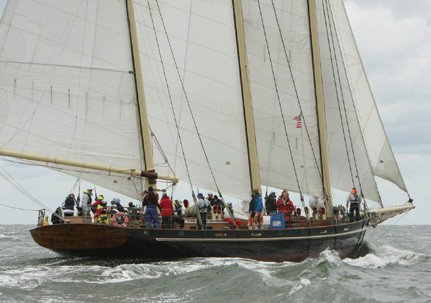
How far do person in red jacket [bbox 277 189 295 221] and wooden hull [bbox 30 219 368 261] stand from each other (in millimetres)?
1968

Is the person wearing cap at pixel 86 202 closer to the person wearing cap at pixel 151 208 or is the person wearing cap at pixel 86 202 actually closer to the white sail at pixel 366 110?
the person wearing cap at pixel 151 208

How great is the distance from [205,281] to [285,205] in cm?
968

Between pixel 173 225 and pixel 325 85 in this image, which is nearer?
pixel 173 225

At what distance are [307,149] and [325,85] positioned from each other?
10.3ft

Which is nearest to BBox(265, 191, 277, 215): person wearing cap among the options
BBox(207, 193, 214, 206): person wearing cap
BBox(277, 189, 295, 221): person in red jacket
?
BBox(277, 189, 295, 221): person in red jacket

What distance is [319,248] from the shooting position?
34.9 meters

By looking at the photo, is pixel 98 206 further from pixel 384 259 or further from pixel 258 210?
pixel 384 259

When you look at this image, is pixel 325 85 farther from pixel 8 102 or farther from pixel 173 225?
pixel 8 102

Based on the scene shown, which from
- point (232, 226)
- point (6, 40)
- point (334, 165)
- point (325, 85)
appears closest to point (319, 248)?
point (232, 226)

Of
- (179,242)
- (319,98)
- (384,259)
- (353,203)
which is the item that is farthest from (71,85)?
(384,259)

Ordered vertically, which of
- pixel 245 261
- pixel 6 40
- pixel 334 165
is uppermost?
pixel 6 40

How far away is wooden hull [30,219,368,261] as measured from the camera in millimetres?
30734

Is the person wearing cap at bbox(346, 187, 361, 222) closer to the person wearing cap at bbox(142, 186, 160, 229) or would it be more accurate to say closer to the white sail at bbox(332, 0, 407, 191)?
the white sail at bbox(332, 0, 407, 191)

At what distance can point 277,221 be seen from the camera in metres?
33.9
